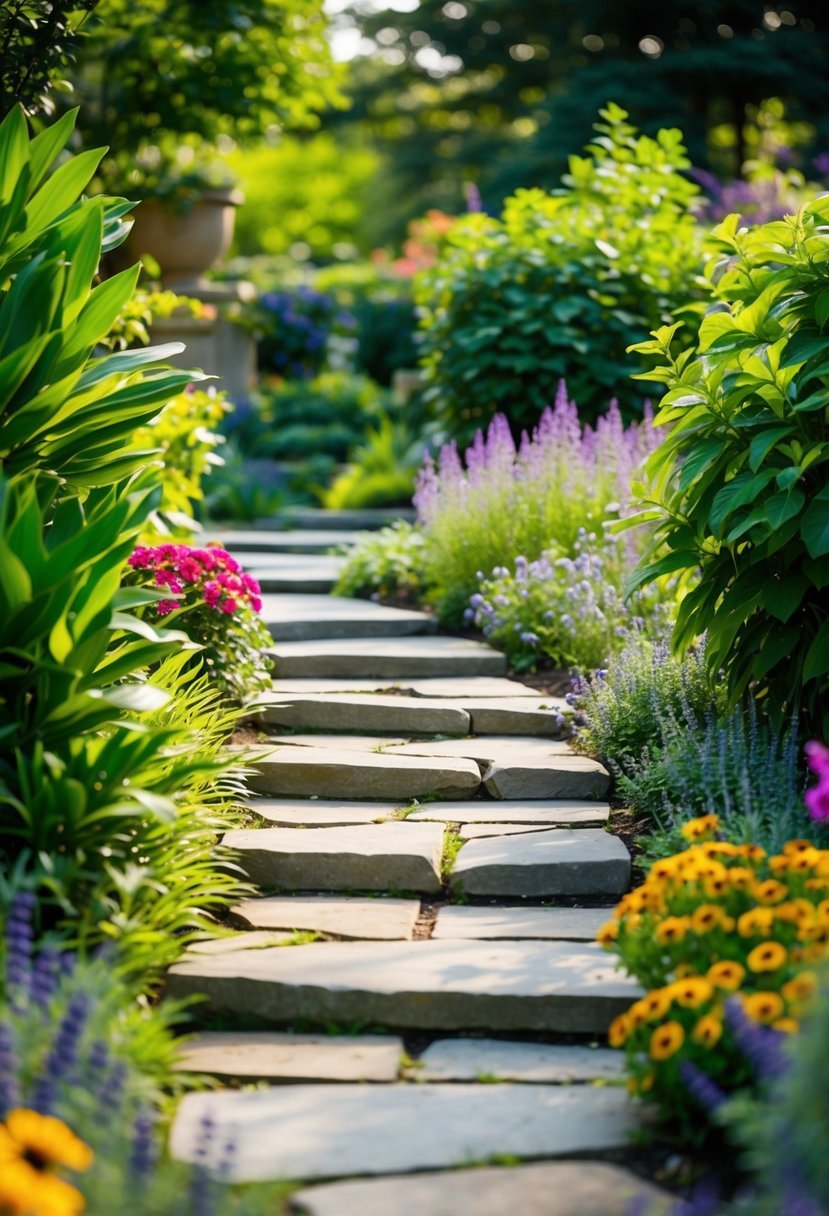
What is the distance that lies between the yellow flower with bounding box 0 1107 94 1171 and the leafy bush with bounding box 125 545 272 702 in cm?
255

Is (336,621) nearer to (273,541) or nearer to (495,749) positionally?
(495,749)

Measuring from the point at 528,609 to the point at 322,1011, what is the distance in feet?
8.20

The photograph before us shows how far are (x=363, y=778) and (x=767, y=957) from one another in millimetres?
1896

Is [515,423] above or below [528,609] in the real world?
A: above

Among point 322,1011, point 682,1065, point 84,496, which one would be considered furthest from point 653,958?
point 84,496

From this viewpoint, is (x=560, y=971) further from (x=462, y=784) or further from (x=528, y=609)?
(x=528, y=609)

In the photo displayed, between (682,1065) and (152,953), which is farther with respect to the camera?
(152,953)

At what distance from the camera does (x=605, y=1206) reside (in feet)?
7.16

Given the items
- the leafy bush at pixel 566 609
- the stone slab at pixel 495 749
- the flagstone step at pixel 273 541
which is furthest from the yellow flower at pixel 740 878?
the flagstone step at pixel 273 541

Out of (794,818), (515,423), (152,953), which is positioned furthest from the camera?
(515,423)

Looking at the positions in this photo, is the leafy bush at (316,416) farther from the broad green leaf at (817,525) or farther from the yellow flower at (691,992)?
the yellow flower at (691,992)

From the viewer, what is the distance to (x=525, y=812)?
3939 mm

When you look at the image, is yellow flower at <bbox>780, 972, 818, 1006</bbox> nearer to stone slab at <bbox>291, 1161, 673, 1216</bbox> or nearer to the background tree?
stone slab at <bbox>291, 1161, 673, 1216</bbox>

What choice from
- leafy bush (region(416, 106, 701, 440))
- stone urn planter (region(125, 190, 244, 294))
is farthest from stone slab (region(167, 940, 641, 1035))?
stone urn planter (region(125, 190, 244, 294))
